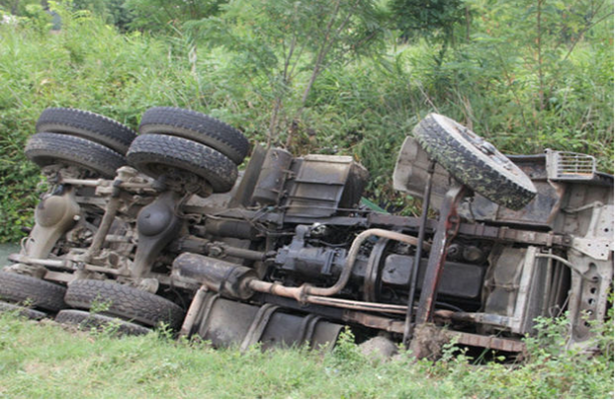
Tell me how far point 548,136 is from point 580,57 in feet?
6.57

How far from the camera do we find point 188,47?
9.95 m

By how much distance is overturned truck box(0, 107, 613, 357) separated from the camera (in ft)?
14.2

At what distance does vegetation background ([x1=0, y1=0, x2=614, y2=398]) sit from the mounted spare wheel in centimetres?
89

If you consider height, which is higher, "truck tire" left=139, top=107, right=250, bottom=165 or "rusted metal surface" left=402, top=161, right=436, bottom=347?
"truck tire" left=139, top=107, right=250, bottom=165

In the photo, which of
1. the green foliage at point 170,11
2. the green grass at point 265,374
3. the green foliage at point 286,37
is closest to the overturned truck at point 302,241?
the green grass at point 265,374

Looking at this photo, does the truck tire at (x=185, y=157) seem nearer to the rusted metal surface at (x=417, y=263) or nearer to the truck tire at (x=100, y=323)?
the truck tire at (x=100, y=323)

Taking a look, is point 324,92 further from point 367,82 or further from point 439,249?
point 439,249

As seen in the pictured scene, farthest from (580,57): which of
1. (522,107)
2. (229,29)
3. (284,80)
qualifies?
(229,29)

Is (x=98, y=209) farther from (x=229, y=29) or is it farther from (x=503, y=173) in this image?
(x=503, y=173)

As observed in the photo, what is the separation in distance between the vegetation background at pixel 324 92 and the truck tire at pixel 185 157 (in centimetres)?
141

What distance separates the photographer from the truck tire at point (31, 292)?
5.58m

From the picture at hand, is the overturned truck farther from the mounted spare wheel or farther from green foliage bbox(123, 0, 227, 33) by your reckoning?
green foliage bbox(123, 0, 227, 33)

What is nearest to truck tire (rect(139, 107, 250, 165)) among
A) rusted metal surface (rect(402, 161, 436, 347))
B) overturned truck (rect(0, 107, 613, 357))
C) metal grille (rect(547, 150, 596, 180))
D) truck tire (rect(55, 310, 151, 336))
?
overturned truck (rect(0, 107, 613, 357))

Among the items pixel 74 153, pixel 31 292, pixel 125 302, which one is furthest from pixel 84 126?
pixel 125 302
